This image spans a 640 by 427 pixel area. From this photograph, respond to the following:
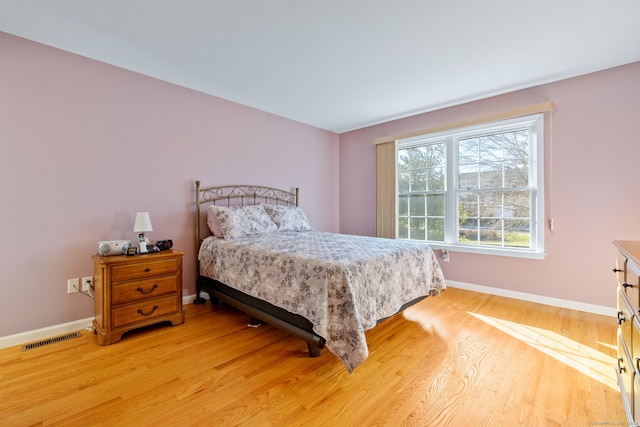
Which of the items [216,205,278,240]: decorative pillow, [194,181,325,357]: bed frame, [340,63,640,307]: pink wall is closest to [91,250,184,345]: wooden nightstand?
[194,181,325,357]: bed frame

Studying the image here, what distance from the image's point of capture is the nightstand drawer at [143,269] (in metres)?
2.12

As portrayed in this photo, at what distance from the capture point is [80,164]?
2.33m

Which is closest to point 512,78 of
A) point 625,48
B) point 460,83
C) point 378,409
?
point 460,83

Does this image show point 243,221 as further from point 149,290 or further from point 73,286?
point 73,286

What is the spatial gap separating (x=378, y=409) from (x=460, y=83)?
3061 millimetres

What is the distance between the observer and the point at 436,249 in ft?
12.1

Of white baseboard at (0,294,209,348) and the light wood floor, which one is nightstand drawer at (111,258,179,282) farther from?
white baseboard at (0,294,209,348)

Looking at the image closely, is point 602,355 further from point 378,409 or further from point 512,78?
point 512,78

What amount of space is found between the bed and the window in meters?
1.18

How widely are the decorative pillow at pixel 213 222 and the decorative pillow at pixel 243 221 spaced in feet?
0.15

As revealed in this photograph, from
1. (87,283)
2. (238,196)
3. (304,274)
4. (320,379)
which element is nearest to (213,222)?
(238,196)

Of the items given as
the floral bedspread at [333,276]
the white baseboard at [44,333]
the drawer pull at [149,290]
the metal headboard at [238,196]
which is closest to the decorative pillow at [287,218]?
the metal headboard at [238,196]

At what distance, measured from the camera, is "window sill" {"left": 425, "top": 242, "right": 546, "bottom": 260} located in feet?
9.62

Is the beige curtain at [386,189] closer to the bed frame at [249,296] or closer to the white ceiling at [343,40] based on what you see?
the white ceiling at [343,40]
